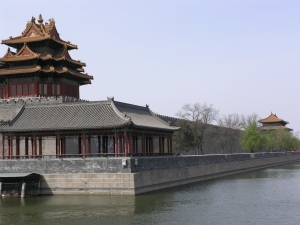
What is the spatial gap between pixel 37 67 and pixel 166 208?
23940 millimetres

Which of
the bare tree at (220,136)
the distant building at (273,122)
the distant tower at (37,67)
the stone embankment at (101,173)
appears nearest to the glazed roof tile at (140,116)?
the stone embankment at (101,173)

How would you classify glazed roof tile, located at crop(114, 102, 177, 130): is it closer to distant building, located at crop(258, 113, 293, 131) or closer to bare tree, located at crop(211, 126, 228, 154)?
bare tree, located at crop(211, 126, 228, 154)

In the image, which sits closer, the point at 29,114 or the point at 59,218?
the point at 59,218

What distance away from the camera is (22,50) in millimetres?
44750

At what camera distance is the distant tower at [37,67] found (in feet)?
143

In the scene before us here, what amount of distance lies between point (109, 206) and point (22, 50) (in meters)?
25.4

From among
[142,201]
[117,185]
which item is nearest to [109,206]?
[142,201]

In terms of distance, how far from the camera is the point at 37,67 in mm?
42781

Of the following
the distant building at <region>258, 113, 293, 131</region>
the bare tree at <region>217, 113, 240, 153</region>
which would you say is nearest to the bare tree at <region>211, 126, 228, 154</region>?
the bare tree at <region>217, 113, 240, 153</region>

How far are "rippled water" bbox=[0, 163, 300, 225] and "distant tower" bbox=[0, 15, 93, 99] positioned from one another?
17.2 m

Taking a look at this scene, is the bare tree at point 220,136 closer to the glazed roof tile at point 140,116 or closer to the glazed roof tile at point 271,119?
the glazed roof tile at point 140,116

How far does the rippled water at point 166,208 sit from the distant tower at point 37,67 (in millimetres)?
17172

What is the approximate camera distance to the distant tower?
1713 inches

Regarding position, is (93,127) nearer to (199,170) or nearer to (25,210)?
(25,210)
